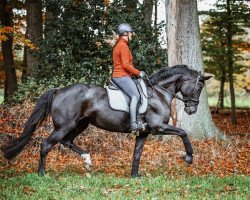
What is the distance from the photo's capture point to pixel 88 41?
17.2 meters

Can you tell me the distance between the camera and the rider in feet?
27.9

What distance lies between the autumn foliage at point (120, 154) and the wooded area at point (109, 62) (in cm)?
3

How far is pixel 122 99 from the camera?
8.73 meters

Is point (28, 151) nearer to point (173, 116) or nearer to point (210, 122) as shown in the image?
point (173, 116)

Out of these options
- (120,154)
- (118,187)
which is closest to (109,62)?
(120,154)

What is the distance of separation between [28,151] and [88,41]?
6593 millimetres

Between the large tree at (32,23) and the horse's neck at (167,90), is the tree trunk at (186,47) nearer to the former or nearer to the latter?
the horse's neck at (167,90)

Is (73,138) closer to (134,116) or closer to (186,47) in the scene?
(134,116)

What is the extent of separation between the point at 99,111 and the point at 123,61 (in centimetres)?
124

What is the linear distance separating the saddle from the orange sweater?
312mm

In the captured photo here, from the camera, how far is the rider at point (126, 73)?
8.51 meters

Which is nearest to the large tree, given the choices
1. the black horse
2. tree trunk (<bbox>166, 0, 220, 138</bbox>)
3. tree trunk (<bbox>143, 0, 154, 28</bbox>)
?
tree trunk (<bbox>143, 0, 154, 28</bbox>)

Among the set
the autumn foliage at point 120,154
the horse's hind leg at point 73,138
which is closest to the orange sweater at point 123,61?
the horse's hind leg at point 73,138

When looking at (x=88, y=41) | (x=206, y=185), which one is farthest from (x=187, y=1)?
(x=206, y=185)
